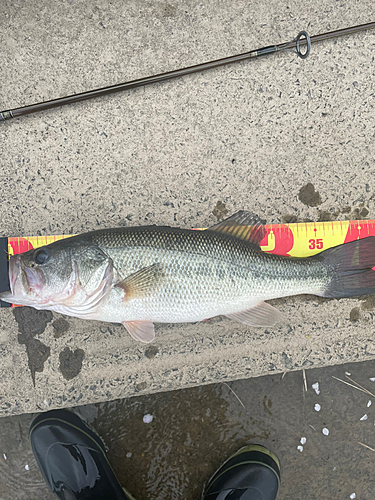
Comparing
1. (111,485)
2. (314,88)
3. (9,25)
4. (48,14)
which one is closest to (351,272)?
(314,88)

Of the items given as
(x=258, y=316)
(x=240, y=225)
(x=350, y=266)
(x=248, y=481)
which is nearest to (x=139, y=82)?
(x=240, y=225)

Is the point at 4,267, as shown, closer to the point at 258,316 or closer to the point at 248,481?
the point at 258,316

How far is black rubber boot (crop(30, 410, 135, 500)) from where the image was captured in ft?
7.69

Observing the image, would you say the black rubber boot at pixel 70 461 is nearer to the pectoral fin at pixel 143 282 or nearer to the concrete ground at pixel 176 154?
the concrete ground at pixel 176 154

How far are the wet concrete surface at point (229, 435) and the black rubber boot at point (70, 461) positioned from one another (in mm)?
102

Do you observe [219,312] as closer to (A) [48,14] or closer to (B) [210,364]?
(B) [210,364]

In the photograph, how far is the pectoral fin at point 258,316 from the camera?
2072 millimetres

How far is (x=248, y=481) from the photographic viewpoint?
2359mm

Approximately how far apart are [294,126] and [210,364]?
1857mm

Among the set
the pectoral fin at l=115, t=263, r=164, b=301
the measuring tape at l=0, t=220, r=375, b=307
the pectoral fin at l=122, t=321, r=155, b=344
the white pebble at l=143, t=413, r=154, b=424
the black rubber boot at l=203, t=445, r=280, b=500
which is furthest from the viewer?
the white pebble at l=143, t=413, r=154, b=424

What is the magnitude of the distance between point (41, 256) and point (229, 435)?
6.33ft

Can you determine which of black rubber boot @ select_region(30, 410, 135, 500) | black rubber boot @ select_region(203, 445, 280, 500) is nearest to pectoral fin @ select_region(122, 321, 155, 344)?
black rubber boot @ select_region(30, 410, 135, 500)

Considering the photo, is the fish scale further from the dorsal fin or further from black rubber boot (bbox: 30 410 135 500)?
black rubber boot (bbox: 30 410 135 500)

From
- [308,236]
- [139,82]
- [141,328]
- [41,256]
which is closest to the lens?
[41,256]
